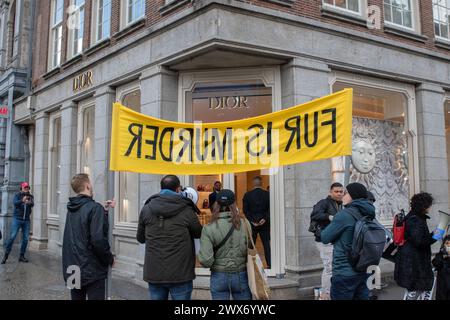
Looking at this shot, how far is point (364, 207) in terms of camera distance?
14.0ft

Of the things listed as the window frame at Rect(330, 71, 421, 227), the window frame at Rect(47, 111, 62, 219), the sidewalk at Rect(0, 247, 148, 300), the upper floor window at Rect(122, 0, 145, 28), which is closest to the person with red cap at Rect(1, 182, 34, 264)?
the sidewalk at Rect(0, 247, 148, 300)

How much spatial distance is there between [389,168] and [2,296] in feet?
26.7

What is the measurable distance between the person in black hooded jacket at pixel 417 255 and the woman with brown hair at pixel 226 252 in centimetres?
206

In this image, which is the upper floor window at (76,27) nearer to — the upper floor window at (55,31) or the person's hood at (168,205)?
the upper floor window at (55,31)

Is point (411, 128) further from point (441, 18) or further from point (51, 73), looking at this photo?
point (51, 73)

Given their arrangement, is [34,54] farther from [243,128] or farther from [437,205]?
[437,205]

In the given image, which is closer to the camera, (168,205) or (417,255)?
(168,205)

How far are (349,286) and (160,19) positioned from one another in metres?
6.45

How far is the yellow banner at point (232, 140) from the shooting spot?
480 cm

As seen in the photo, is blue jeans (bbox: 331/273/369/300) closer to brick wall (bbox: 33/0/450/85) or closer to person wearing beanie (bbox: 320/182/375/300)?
person wearing beanie (bbox: 320/182/375/300)

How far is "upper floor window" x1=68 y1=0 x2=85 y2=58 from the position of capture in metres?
11.7

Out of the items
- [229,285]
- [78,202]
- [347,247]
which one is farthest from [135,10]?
[347,247]

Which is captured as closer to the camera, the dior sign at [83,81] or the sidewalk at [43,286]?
the sidewalk at [43,286]

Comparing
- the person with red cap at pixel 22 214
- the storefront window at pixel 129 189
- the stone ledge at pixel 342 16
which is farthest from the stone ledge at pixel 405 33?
the person with red cap at pixel 22 214
